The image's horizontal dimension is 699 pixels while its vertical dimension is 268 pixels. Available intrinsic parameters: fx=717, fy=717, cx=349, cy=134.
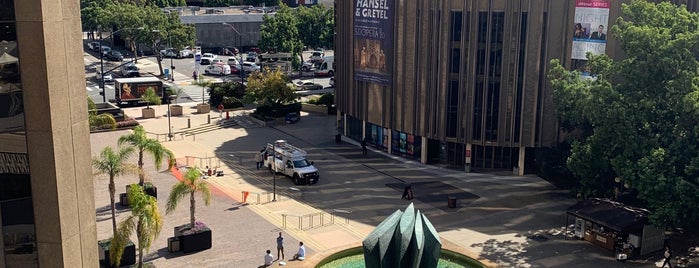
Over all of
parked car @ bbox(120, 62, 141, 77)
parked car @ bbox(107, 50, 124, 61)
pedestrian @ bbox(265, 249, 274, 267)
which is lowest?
pedestrian @ bbox(265, 249, 274, 267)

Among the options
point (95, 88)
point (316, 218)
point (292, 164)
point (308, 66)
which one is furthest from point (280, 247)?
point (308, 66)

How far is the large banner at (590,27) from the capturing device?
153 feet

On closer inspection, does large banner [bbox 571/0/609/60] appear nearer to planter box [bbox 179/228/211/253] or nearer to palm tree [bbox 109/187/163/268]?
planter box [bbox 179/228/211/253]

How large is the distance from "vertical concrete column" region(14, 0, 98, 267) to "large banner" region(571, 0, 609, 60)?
36.5 m

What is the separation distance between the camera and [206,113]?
236 feet

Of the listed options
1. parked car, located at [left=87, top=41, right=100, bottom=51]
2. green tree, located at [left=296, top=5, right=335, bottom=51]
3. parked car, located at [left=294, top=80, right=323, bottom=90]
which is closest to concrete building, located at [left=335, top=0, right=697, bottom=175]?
parked car, located at [left=294, top=80, right=323, bottom=90]

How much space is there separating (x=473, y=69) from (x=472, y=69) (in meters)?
0.09

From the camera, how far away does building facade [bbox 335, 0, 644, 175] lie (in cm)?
4797

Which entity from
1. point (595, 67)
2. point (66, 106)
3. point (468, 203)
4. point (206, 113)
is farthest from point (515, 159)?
point (66, 106)

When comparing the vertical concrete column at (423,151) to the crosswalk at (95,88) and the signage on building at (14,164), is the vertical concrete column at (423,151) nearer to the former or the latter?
the signage on building at (14,164)

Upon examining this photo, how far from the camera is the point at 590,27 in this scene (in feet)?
154

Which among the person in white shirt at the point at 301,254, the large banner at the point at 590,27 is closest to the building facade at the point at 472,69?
the large banner at the point at 590,27

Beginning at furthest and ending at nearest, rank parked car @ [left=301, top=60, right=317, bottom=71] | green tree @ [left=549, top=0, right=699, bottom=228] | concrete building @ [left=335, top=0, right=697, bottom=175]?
1. parked car @ [left=301, top=60, right=317, bottom=71]
2. concrete building @ [left=335, top=0, right=697, bottom=175]
3. green tree @ [left=549, top=0, right=699, bottom=228]

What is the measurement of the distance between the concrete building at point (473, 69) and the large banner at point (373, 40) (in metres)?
0.08
